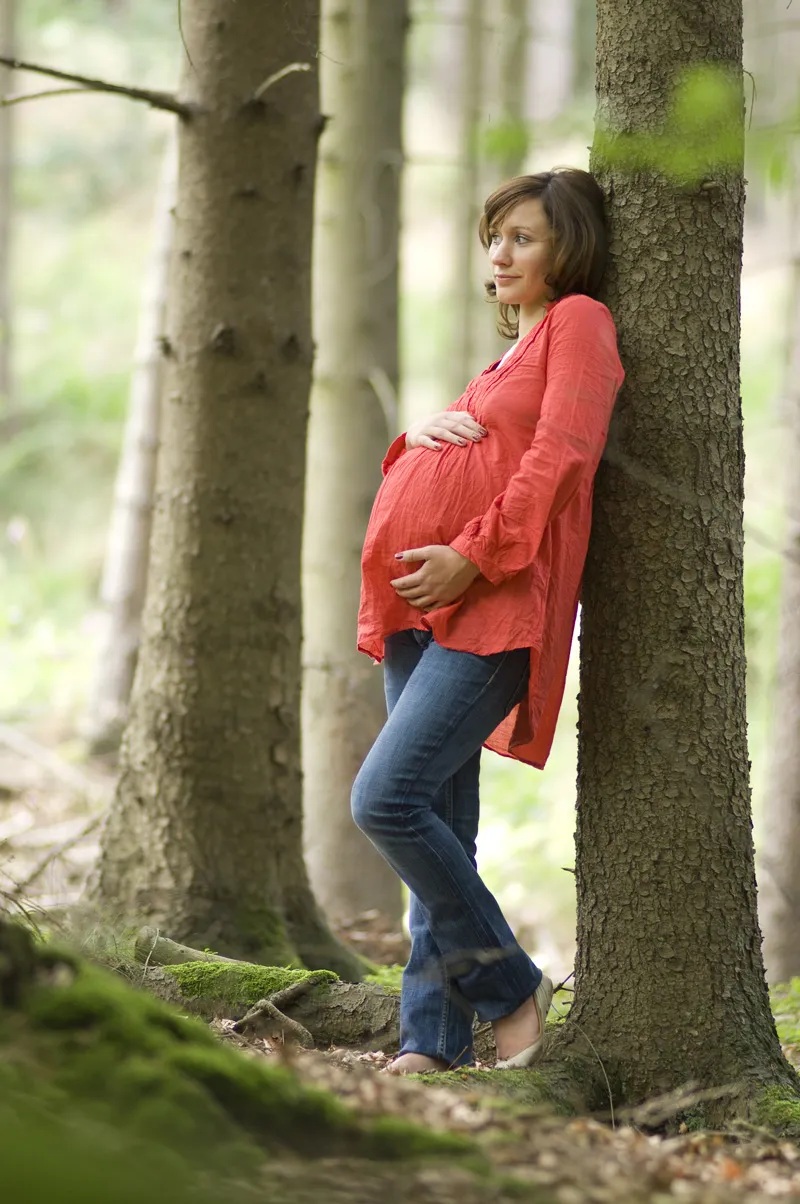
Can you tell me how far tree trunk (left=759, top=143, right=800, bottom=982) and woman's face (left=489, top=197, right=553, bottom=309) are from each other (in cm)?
365

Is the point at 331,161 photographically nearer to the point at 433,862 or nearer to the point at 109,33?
the point at 433,862

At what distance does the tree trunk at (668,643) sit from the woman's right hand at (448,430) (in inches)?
15.3

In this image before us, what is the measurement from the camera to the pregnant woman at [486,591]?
2.97 meters

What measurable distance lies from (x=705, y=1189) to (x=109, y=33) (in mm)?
20719

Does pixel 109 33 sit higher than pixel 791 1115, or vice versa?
pixel 109 33

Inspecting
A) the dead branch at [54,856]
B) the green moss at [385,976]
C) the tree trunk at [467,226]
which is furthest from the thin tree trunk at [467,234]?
the dead branch at [54,856]

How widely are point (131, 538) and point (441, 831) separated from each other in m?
7.05

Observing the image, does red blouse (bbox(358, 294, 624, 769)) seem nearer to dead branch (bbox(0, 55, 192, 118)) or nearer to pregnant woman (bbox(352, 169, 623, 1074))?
pregnant woman (bbox(352, 169, 623, 1074))

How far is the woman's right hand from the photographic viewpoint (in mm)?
3141

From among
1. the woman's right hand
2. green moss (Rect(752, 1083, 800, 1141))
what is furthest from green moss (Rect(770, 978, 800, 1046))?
the woman's right hand

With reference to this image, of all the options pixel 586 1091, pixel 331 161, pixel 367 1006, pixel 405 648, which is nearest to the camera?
pixel 586 1091

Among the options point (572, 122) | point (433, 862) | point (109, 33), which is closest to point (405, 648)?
point (433, 862)

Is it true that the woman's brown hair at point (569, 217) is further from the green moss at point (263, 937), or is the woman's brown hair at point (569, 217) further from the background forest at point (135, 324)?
the background forest at point (135, 324)

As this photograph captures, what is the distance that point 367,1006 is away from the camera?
3602 millimetres
